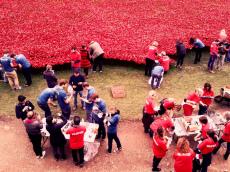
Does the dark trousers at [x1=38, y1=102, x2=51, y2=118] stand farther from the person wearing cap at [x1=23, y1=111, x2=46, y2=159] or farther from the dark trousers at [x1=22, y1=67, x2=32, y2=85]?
the dark trousers at [x1=22, y1=67, x2=32, y2=85]

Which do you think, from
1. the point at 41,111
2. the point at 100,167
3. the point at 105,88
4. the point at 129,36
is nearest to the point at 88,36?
the point at 129,36

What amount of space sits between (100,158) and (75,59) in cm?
533

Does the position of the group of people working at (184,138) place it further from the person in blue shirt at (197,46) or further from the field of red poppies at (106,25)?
the field of red poppies at (106,25)

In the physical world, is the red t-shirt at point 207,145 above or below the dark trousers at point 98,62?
below

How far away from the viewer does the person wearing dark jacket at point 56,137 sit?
40.3ft

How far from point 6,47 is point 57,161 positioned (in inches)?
329

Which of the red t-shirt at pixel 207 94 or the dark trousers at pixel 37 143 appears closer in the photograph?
the dark trousers at pixel 37 143

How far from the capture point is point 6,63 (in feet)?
52.5

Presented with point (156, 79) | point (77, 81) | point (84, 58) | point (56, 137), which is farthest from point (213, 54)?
point (56, 137)

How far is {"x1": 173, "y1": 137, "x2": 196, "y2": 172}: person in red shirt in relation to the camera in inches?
432

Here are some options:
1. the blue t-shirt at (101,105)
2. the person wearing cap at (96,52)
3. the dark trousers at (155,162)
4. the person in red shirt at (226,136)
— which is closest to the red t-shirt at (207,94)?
the person in red shirt at (226,136)

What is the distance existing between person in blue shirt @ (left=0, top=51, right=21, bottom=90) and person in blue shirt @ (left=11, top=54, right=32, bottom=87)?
398 mm

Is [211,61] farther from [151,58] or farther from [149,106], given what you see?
[149,106]

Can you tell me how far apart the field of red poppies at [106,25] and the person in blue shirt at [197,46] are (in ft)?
3.90
